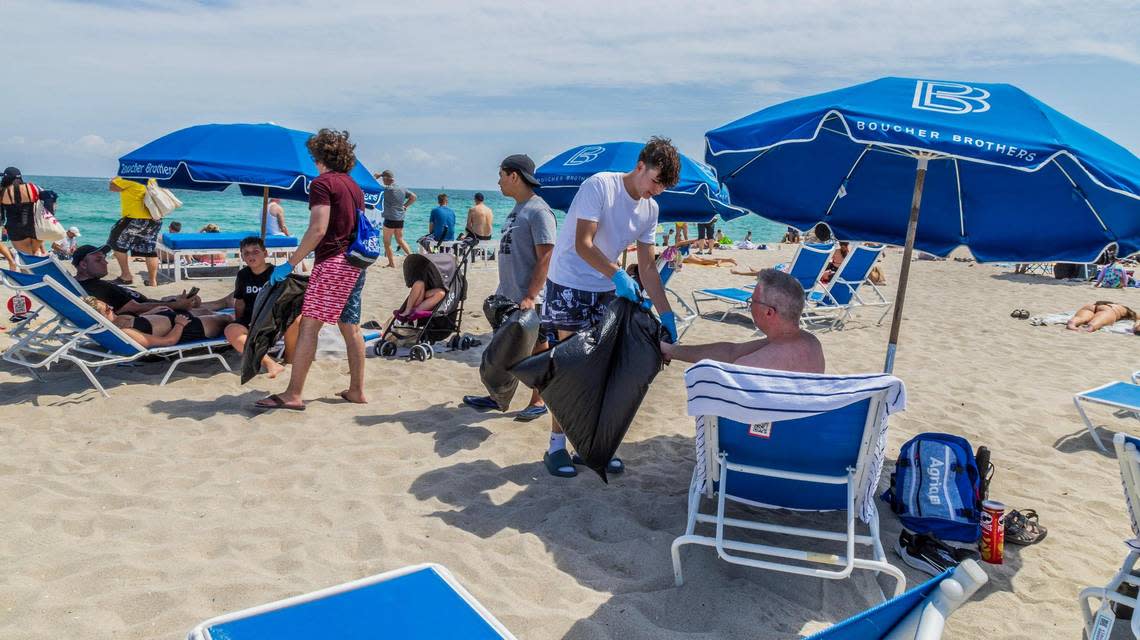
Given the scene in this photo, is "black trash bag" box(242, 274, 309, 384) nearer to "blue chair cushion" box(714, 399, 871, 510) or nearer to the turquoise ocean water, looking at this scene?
→ "blue chair cushion" box(714, 399, 871, 510)

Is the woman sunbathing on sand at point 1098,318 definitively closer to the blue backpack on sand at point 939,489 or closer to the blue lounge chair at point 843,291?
the blue lounge chair at point 843,291

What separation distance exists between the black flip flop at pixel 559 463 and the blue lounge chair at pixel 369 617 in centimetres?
222

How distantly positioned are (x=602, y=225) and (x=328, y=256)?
1.78 meters

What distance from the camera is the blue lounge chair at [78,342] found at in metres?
4.54

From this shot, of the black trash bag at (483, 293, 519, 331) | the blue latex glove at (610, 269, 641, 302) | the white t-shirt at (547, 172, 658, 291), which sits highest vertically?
the white t-shirt at (547, 172, 658, 291)

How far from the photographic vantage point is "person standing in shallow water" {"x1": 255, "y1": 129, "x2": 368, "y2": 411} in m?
4.36

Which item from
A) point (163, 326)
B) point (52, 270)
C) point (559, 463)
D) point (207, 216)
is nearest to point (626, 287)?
point (559, 463)

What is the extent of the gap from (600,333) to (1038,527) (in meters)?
2.15

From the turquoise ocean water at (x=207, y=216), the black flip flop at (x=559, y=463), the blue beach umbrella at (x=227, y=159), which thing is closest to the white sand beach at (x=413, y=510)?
the black flip flop at (x=559, y=463)

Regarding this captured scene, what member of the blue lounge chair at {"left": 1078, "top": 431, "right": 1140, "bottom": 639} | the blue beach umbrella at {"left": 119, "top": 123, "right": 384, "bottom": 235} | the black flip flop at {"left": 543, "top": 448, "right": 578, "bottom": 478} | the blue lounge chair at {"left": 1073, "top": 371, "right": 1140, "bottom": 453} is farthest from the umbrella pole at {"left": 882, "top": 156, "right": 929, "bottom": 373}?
the blue beach umbrella at {"left": 119, "top": 123, "right": 384, "bottom": 235}

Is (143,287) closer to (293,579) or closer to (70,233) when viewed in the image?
(70,233)

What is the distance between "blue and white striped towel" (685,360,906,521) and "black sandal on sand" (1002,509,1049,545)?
127 centimetres

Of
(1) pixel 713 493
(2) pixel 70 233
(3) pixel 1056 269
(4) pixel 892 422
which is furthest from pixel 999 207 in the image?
(2) pixel 70 233

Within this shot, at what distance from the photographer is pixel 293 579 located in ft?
8.89
